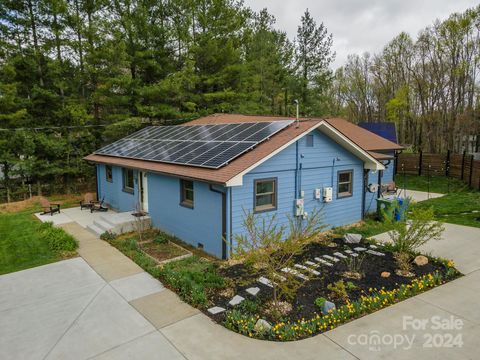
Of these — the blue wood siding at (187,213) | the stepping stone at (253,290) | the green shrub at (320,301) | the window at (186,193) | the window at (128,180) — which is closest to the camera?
the green shrub at (320,301)

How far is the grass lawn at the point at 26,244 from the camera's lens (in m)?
8.89

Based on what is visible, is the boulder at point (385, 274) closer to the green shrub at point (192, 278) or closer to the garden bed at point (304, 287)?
the garden bed at point (304, 287)

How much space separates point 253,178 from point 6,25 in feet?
56.1

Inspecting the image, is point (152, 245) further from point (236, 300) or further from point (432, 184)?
point (432, 184)

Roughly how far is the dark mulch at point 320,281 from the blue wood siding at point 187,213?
134 cm

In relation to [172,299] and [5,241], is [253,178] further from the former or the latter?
[5,241]

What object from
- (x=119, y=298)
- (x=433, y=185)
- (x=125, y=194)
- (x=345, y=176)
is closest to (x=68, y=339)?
(x=119, y=298)

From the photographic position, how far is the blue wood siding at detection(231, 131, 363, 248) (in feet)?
29.6

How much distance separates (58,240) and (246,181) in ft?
20.1

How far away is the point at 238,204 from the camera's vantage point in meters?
8.80

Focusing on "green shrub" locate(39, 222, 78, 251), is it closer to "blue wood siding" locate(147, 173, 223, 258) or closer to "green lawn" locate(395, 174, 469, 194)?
"blue wood siding" locate(147, 173, 223, 258)

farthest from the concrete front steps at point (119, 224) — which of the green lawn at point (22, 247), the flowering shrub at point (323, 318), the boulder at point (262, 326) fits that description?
the boulder at point (262, 326)

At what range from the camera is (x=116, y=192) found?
14617 mm

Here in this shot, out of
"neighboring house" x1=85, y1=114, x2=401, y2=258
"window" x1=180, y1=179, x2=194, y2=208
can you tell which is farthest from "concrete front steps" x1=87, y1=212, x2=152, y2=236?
"window" x1=180, y1=179, x2=194, y2=208
